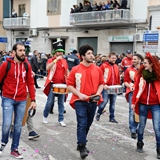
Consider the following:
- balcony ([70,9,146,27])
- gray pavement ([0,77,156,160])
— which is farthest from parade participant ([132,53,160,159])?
balcony ([70,9,146,27])

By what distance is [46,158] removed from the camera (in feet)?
17.4

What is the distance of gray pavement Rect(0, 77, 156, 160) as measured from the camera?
5492 mm

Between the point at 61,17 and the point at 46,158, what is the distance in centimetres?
2511

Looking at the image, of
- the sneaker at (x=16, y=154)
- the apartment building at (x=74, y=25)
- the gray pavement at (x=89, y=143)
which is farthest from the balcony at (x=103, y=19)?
the sneaker at (x=16, y=154)

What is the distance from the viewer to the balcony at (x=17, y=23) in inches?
1267

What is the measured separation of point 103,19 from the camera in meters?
24.6

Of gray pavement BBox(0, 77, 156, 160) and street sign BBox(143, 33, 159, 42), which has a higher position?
street sign BBox(143, 33, 159, 42)

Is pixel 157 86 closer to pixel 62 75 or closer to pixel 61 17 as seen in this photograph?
pixel 62 75

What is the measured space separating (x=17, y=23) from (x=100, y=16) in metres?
11.4

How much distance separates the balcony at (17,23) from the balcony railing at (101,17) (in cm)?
671

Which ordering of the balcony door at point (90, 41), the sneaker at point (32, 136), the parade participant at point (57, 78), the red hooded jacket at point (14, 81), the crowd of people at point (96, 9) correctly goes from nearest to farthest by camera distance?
the red hooded jacket at point (14, 81) → the sneaker at point (32, 136) → the parade participant at point (57, 78) → the crowd of people at point (96, 9) → the balcony door at point (90, 41)

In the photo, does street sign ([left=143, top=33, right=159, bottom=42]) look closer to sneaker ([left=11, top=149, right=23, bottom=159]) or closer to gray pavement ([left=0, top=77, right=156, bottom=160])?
gray pavement ([left=0, top=77, right=156, bottom=160])

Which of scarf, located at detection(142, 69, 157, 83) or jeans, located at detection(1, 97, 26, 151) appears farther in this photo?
scarf, located at detection(142, 69, 157, 83)

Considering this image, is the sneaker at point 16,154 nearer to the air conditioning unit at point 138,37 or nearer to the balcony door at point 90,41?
the air conditioning unit at point 138,37
